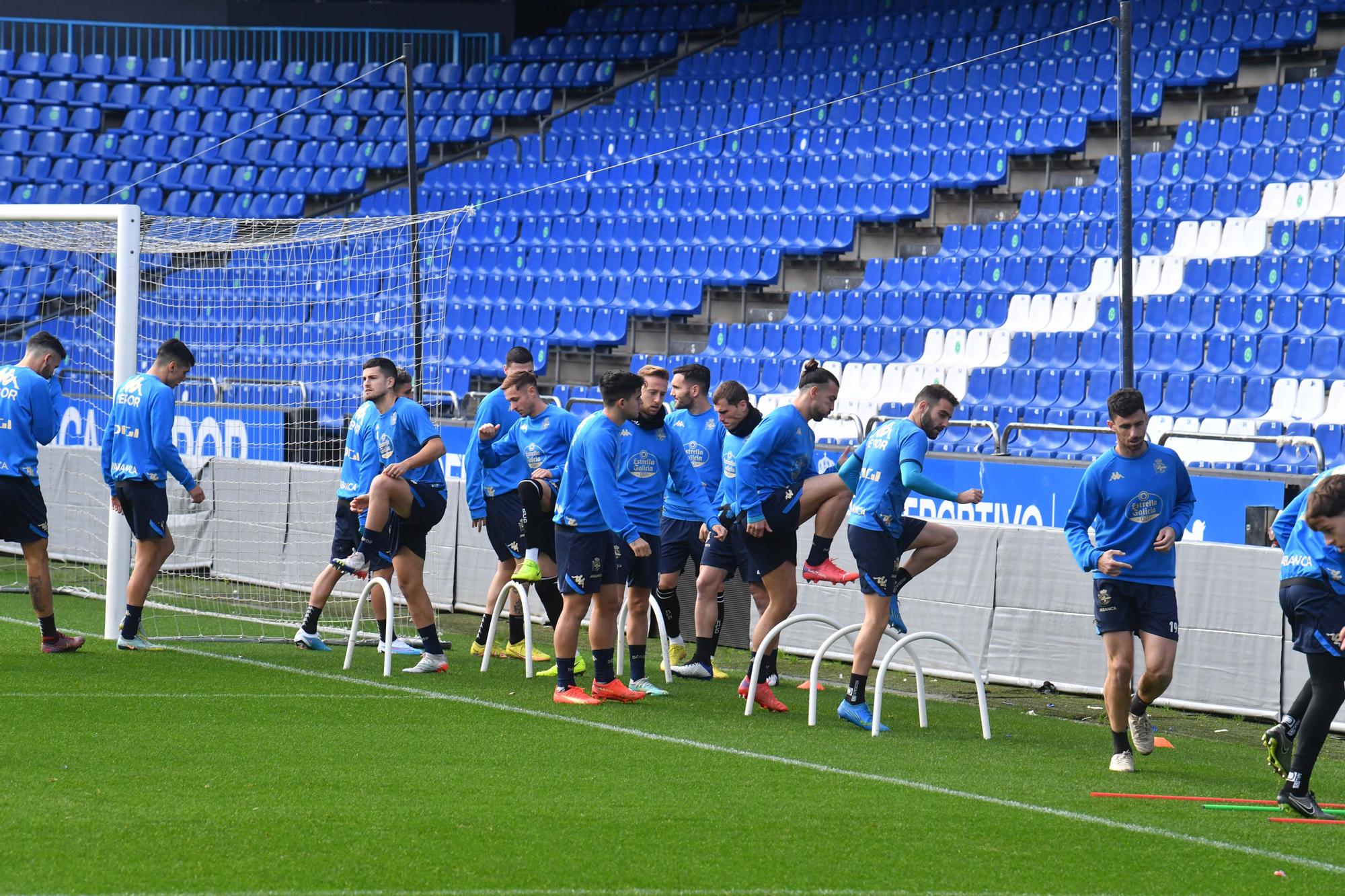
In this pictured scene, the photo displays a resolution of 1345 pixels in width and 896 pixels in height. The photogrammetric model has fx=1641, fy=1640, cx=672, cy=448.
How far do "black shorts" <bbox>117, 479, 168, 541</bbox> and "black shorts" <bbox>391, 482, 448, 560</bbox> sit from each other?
4.93 feet

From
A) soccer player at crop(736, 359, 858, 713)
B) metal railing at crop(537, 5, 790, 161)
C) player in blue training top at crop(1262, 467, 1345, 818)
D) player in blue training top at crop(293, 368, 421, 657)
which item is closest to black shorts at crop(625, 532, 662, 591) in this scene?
soccer player at crop(736, 359, 858, 713)

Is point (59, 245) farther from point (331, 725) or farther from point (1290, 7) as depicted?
point (1290, 7)

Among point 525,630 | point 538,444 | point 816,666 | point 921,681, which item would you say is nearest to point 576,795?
point 816,666

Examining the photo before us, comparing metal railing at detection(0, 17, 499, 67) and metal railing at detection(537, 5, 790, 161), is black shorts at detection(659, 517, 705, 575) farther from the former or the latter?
metal railing at detection(0, 17, 499, 67)

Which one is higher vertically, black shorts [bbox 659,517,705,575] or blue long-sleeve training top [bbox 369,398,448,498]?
blue long-sleeve training top [bbox 369,398,448,498]

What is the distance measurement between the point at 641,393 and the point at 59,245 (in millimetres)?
6425

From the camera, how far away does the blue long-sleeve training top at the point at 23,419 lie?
411 inches

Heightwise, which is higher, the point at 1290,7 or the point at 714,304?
the point at 1290,7

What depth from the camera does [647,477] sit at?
9.70m

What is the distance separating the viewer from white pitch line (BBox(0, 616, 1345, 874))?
20.7 feet

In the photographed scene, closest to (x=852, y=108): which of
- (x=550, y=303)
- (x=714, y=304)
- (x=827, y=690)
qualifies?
(x=714, y=304)

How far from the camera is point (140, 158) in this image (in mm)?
28391

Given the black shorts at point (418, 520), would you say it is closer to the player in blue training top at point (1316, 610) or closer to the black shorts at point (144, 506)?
the black shorts at point (144, 506)

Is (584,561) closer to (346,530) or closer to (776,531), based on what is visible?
(776,531)
